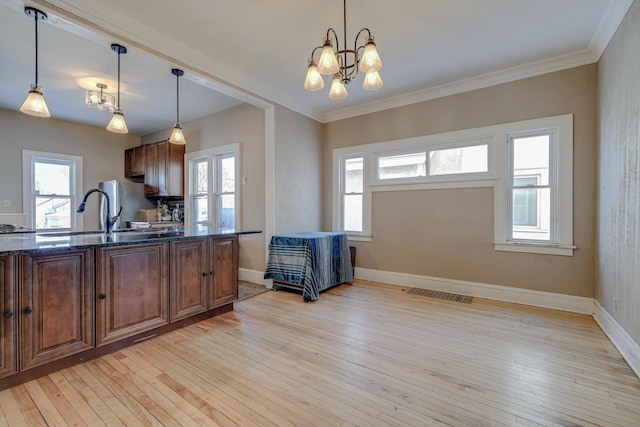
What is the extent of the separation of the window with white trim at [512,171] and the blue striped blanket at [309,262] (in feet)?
4.34

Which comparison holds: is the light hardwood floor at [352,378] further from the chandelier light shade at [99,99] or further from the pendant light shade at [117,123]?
the chandelier light shade at [99,99]

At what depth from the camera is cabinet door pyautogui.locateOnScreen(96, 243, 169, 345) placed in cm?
228

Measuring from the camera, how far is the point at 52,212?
5547mm

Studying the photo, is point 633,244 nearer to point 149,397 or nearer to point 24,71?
point 149,397

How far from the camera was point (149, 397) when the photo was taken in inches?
71.9

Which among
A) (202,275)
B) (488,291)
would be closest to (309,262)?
(202,275)

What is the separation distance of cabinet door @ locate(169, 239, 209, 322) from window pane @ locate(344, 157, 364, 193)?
274 centimetres

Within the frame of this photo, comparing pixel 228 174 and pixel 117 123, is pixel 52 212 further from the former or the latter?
pixel 117 123

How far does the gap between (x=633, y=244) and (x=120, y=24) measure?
4.49 metres

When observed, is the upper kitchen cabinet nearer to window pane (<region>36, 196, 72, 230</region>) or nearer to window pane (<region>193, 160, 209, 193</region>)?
window pane (<region>193, 160, 209, 193</region>)

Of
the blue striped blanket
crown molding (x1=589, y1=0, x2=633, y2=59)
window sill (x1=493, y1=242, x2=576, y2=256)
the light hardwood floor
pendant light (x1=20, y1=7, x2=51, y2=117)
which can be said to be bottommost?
the light hardwood floor

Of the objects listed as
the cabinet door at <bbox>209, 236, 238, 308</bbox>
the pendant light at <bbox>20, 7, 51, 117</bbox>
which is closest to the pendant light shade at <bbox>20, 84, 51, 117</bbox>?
the pendant light at <bbox>20, 7, 51, 117</bbox>

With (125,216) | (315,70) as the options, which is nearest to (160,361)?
(315,70)

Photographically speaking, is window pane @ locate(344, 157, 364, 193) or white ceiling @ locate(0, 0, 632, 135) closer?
white ceiling @ locate(0, 0, 632, 135)
